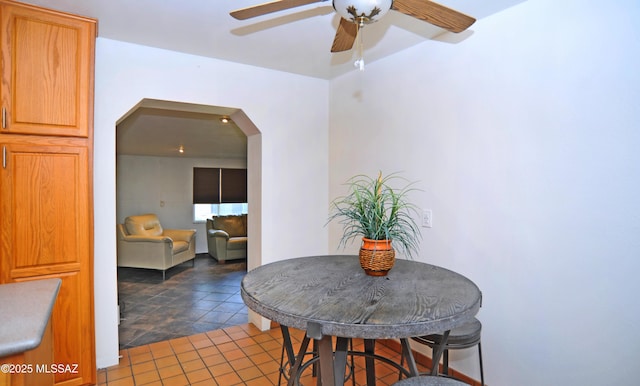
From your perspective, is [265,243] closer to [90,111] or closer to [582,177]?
[90,111]

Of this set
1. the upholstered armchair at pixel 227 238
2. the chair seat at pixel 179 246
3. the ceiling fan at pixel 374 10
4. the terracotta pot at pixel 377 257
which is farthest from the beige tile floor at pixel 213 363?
the upholstered armchair at pixel 227 238

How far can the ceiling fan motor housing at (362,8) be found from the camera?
1215 mm

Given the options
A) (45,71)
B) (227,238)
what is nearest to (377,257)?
(45,71)

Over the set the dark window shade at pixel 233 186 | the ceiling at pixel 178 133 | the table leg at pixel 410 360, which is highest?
the ceiling at pixel 178 133

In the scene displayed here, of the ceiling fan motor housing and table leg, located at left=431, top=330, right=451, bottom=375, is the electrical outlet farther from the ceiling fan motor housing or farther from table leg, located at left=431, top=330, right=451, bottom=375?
the ceiling fan motor housing

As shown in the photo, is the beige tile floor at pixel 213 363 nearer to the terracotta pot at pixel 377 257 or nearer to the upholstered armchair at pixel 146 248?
the terracotta pot at pixel 377 257

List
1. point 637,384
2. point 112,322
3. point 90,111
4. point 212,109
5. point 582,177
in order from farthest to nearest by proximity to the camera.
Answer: point 212,109
point 112,322
point 90,111
point 582,177
point 637,384

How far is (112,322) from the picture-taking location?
95.2 inches

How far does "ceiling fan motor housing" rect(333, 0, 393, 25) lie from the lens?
1.21m

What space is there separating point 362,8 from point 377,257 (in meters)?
1.05

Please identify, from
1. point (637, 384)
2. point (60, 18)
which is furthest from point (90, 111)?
point (637, 384)

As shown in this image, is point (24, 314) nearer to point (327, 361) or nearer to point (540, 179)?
point (327, 361)

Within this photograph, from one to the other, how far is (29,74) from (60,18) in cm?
37

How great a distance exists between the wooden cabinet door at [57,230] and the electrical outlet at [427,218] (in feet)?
6.97
